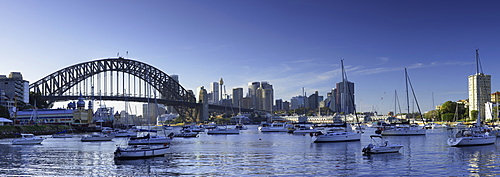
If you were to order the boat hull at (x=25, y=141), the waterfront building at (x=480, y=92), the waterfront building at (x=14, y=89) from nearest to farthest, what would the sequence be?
the boat hull at (x=25, y=141) → the waterfront building at (x=14, y=89) → the waterfront building at (x=480, y=92)

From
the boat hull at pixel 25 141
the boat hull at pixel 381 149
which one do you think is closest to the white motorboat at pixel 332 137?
the boat hull at pixel 381 149

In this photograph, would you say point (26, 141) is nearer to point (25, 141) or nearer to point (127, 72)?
point (25, 141)

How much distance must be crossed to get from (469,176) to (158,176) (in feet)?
55.4

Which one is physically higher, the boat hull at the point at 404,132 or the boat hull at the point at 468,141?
the boat hull at the point at 468,141

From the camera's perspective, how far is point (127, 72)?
6280 inches

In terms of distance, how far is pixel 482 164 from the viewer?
2908cm

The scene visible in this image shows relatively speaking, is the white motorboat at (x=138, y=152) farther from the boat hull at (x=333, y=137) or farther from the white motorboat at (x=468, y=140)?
the white motorboat at (x=468, y=140)

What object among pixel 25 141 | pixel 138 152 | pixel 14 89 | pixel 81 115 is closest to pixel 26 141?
pixel 25 141

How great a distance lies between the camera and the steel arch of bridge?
466 feet

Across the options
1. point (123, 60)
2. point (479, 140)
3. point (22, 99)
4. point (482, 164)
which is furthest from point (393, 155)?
point (123, 60)

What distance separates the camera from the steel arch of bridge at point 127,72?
142125mm

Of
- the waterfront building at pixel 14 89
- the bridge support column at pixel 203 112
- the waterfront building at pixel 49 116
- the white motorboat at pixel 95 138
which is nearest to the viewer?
the white motorboat at pixel 95 138

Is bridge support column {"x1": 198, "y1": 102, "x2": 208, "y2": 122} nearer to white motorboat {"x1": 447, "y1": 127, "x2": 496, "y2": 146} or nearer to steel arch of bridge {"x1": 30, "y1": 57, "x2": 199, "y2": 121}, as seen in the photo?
steel arch of bridge {"x1": 30, "y1": 57, "x2": 199, "y2": 121}

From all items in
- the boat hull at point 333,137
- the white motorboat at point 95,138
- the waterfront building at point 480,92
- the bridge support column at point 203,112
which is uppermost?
the waterfront building at point 480,92
